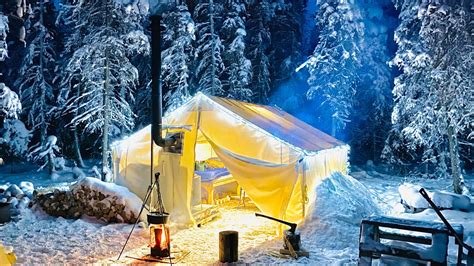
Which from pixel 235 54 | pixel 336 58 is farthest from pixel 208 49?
pixel 336 58

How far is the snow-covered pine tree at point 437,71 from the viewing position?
1167 centimetres

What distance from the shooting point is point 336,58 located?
1866cm

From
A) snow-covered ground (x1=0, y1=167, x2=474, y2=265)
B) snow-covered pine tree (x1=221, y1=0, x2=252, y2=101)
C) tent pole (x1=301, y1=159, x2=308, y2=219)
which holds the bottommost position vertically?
snow-covered ground (x1=0, y1=167, x2=474, y2=265)

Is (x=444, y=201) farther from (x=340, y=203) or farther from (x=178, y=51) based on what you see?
(x=178, y=51)

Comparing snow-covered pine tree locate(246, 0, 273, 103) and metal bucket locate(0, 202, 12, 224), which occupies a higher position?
snow-covered pine tree locate(246, 0, 273, 103)

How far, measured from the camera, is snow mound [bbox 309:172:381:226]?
7.79 meters

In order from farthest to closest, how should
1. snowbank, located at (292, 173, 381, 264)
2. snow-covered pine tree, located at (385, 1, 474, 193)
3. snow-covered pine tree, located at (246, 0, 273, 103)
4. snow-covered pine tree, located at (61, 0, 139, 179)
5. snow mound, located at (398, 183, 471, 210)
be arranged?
snow-covered pine tree, located at (246, 0, 273, 103) → snow-covered pine tree, located at (61, 0, 139, 179) → snow-covered pine tree, located at (385, 1, 474, 193) → snow mound, located at (398, 183, 471, 210) → snowbank, located at (292, 173, 381, 264)

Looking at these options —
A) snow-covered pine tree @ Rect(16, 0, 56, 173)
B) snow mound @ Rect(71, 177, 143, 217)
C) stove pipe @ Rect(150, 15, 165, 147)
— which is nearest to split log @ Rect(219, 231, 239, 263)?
stove pipe @ Rect(150, 15, 165, 147)

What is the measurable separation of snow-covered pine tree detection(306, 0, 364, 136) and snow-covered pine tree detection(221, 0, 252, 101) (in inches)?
122

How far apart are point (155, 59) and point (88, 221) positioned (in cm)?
391

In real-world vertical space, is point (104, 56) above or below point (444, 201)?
above

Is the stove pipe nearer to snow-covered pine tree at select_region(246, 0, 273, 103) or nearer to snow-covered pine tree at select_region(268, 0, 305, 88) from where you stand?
snow-covered pine tree at select_region(246, 0, 273, 103)

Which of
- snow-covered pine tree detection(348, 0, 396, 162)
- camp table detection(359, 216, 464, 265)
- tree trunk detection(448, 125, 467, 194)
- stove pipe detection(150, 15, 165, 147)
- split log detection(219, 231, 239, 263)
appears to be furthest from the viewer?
snow-covered pine tree detection(348, 0, 396, 162)

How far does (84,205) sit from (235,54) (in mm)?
11688
